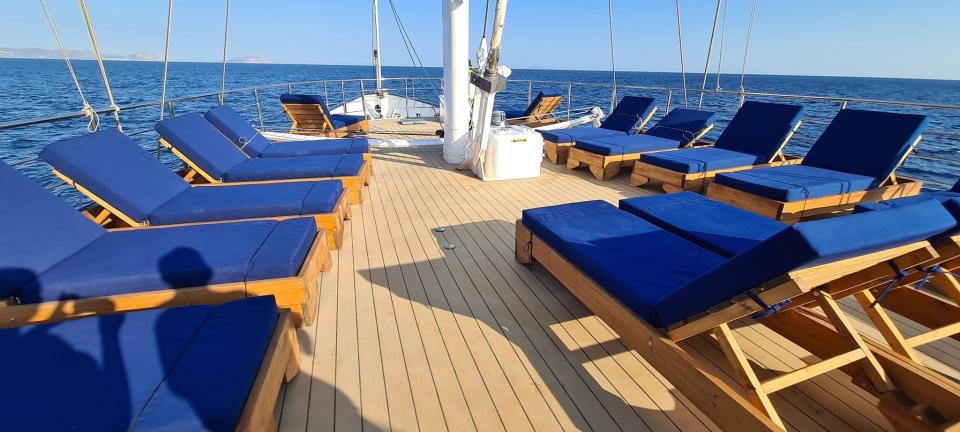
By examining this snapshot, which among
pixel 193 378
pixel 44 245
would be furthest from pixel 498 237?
pixel 44 245

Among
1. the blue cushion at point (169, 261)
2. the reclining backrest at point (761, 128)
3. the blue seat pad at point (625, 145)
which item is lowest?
the blue cushion at point (169, 261)

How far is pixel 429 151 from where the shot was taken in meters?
6.76

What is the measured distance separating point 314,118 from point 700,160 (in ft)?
20.0

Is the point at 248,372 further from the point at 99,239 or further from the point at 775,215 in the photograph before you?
the point at 775,215

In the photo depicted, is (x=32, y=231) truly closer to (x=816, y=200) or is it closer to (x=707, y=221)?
(x=707, y=221)

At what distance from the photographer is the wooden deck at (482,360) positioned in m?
1.63

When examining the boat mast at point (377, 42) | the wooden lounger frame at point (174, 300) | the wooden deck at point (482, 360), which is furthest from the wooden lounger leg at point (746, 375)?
the boat mast at point (377, 42)

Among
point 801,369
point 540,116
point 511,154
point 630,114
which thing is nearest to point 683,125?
point 630,114

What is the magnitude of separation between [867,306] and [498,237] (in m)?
2.21

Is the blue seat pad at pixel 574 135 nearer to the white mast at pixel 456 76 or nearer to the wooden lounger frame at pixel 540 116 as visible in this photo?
the white mast at pixel 456 76

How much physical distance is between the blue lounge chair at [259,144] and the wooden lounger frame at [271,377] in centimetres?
336

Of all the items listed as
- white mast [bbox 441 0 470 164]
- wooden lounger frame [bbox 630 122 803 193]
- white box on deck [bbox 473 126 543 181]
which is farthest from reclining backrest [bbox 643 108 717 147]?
white mast [bbox 441 0 470 164]

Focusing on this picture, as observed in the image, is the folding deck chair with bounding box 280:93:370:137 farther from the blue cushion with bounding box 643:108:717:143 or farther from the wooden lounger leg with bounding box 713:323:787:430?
the wooden lounger leg with bounding box 713:323:787:430

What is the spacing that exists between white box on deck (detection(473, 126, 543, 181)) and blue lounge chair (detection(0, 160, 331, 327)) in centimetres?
307
